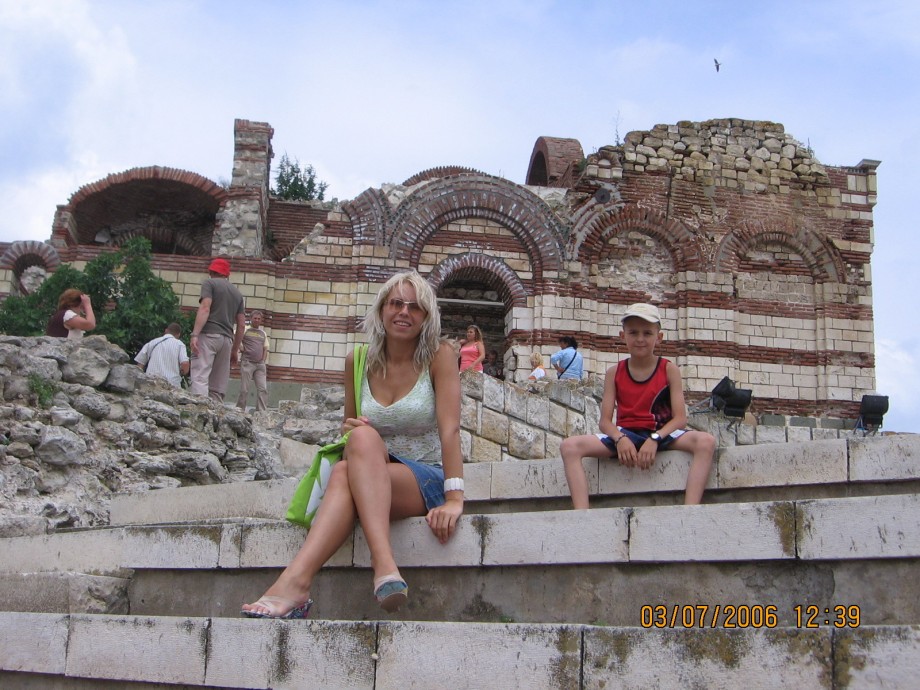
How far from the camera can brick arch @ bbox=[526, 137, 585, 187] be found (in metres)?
20.3

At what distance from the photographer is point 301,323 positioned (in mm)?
16766

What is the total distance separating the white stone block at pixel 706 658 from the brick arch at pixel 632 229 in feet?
49.1

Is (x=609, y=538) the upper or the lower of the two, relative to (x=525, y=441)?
lower

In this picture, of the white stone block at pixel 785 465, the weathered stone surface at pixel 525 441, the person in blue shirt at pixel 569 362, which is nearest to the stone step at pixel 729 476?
the white stone block at pixel 785 465

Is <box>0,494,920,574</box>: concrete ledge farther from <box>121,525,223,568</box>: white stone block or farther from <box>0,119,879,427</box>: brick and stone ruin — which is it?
<box>0,119,879,427</box>: brick and stone ruin

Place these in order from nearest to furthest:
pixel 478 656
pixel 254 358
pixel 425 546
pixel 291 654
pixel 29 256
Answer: pixel 478 656, pixel 291 654, pixel 425 546, pixel 254 358, pixel 29 256

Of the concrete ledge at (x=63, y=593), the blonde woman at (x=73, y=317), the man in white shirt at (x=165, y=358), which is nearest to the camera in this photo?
the concrete ledge at (x=63, y=593)

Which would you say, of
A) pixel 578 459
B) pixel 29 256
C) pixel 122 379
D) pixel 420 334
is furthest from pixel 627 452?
pixel 29 256

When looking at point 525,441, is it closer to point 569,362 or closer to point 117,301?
point 569,362

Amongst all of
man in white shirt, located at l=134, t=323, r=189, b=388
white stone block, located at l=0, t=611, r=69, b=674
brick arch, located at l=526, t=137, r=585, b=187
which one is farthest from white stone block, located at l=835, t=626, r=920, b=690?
brick arch, located at l=526, t=137, r=585, b=187

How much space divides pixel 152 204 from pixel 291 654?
1776 cm

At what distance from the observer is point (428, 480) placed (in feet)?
13.7

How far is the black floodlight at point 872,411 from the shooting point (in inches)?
516

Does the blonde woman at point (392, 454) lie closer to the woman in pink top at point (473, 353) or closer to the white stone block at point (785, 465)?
the white stone block at point (785, 465)
